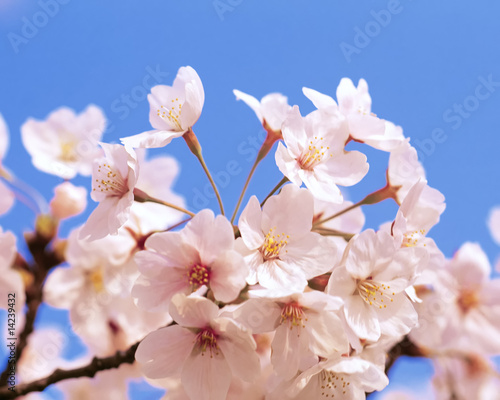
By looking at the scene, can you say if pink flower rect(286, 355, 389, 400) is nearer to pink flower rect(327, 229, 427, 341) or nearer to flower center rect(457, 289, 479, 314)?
pink flower rect(327, 229, 427, 341)

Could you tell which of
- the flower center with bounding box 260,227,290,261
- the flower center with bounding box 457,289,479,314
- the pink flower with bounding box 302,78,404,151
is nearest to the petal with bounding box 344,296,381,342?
the flower center with bounding box 260,227,290,261

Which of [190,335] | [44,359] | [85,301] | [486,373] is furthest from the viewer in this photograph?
[486,373]

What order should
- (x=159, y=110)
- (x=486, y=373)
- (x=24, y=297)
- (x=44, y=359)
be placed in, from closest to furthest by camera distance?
(x=159, y=110), (x=24, y=297), (x=44, y=359), (x=486, y=373)

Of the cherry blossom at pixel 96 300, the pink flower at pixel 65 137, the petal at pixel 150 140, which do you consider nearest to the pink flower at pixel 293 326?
the petal at pixel 150 140

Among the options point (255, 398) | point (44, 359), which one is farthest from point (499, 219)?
point (44, 359)

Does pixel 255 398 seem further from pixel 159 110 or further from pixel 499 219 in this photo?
pixel 499 219

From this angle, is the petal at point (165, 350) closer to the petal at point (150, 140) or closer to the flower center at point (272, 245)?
the flower center at point (272, 245)
